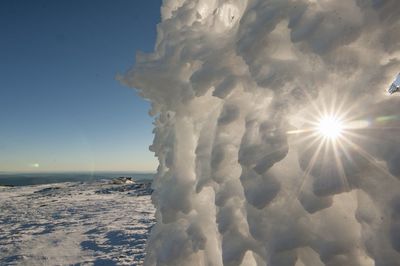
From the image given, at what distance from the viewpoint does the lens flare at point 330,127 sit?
7.14 feet

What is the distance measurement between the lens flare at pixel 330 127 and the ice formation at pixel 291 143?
87 mm

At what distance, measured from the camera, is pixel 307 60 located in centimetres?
225

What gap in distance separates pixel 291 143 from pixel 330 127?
0.33 meters

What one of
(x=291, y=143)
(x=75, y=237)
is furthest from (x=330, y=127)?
(x=75, y=237)

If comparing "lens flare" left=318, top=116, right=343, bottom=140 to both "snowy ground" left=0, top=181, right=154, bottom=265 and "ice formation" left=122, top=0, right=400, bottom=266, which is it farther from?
"snowy ground" left=0, top=181, right=154, bottom=265

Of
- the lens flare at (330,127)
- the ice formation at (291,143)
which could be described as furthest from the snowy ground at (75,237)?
the lens flare at (330,127)

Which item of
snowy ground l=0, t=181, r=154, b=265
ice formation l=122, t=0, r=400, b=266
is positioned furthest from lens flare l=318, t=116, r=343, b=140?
snowy ground l=0, t=181, r=154, b=265

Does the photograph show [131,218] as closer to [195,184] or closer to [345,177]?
[195,184]

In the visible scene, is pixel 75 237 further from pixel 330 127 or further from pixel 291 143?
pixel 330 127

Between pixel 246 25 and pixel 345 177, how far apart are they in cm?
145

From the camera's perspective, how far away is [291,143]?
2268 mm

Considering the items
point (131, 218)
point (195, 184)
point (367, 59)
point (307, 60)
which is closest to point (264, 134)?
point (307, 60)

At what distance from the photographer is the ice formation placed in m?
1.87

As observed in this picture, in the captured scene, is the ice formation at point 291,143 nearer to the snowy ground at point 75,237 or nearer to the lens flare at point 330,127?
the lens flare at point 330,127
